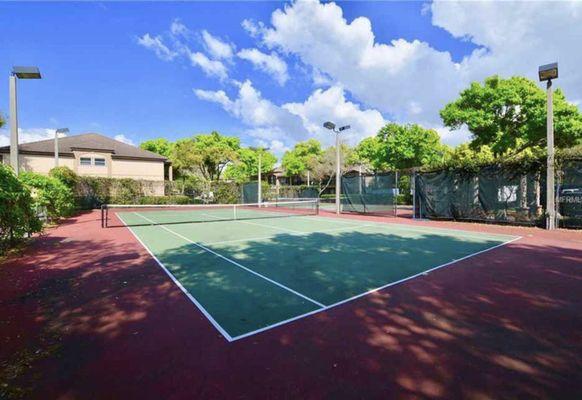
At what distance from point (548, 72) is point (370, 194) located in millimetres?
9640

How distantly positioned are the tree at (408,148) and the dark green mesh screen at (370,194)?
55.6 feet

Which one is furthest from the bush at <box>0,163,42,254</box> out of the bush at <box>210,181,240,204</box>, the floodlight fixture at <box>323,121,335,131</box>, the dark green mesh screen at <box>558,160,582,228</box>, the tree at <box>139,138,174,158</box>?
the tree at <box>139,138,174,158</box>

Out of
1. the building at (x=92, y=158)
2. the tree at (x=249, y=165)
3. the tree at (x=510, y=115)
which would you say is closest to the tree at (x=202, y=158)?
the building at (x=92, y=158)

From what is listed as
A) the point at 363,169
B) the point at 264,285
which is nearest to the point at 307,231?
the point at 264,285

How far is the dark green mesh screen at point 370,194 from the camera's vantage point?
56.5ft

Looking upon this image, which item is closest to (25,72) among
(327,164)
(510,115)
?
(510,115)

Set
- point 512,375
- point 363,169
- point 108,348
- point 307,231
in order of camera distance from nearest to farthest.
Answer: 1. point 512,375
2. point 108,348
3. point 307,231
4. point 363,169

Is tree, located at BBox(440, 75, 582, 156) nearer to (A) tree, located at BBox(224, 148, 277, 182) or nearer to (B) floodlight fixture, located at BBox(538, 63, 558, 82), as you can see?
(B) floodlight fixture, located at BBox(538, 63, 558, 82)

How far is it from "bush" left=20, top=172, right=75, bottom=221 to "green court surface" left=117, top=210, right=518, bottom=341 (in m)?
3.58

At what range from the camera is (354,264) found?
20.2 feet

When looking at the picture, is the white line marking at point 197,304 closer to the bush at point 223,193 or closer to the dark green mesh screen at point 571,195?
the dark green mesh screen at point 571,195

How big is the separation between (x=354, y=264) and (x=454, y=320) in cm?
259

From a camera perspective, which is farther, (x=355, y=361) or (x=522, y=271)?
(x=522, y=271)

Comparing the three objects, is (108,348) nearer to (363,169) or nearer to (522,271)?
(522,271)
